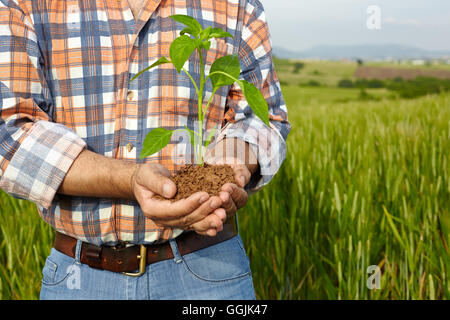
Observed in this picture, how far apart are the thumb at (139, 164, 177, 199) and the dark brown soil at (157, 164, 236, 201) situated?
0.07ft

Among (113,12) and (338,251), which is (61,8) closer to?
(113,12)

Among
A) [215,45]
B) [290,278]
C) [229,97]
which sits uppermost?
[215,45]

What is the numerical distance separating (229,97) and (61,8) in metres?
0.42

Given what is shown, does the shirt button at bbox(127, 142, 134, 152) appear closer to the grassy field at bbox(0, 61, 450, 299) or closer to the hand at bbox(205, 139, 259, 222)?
the hand at bbox(205, 139, 259, 222)

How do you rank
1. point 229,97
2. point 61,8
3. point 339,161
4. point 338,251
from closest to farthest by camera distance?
point 61,8, point 229,97, point 338,251, point 339,161

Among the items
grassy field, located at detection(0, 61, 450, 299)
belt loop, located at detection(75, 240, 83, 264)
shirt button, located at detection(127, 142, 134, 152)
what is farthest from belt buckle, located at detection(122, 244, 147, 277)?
grassy field, located at detection(0, 61, 450, 299)

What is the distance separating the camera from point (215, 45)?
3.05ft

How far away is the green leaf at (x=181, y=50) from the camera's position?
26.3 inches

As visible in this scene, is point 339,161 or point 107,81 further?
point 339,161

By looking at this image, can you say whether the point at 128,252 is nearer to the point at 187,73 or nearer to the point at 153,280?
the point at 153,280

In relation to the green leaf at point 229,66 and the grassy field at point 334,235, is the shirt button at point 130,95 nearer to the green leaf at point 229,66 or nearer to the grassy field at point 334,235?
the green leaf at point 229,66

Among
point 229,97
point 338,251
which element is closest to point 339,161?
point 338,251

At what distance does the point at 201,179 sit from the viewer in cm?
76

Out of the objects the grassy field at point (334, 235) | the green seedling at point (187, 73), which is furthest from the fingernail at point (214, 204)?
the grassy field at point (334, 235)
